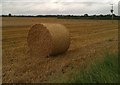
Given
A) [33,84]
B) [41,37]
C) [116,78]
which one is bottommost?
[33,84]

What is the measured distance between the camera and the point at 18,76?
293 inches

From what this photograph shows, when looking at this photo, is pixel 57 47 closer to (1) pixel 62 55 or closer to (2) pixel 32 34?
(1) pixel 62 55

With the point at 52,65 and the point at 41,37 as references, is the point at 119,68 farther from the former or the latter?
the point at 41,37

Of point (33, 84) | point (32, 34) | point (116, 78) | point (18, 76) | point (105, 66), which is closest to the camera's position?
point (116, 78)

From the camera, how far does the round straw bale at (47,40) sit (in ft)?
33.6

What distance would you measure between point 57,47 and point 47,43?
0.39m

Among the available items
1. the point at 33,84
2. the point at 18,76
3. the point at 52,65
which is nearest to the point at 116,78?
the point at 33,84

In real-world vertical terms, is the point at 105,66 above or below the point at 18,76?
above

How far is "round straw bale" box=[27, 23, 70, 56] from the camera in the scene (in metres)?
10.2

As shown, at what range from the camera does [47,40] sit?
1038cm

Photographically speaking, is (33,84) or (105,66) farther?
(33,84)

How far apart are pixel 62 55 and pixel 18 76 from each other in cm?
353

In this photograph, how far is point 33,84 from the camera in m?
6.57

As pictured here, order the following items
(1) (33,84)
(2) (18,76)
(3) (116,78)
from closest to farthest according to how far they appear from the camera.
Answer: (3) (116,78), (1) (33,84), (2) (18,76)
